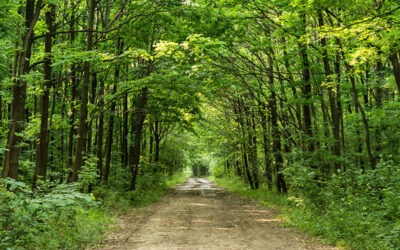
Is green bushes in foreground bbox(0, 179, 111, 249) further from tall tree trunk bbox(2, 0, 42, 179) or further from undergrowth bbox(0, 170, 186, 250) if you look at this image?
tall tree trunk bbox(2, 0, 42, 179)

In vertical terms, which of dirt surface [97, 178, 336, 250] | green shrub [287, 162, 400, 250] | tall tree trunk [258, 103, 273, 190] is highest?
tall tree trunk [258, 103, 273, 190]

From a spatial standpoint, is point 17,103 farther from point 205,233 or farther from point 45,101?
point 205,233

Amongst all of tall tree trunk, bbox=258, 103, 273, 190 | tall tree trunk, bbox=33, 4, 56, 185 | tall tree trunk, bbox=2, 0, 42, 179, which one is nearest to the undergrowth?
tall tree trunk, bbox=2, 0, 42, 179

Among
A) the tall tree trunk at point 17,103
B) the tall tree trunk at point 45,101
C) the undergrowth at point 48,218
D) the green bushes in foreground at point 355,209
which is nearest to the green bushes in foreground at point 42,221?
the undergrowth at point 48,218

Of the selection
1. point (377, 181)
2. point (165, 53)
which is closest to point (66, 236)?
point (165, 53)

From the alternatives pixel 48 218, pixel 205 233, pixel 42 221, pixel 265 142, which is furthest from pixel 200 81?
pixel 48 218

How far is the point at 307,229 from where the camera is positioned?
10859mm

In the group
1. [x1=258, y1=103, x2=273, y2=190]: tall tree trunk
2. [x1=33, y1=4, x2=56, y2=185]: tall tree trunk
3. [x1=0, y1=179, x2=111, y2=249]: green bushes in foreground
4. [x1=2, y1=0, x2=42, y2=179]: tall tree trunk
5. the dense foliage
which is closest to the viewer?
[x1=0, y1=179, x2=111, y2=249]: green bushes in foreground

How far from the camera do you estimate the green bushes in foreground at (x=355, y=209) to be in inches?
332

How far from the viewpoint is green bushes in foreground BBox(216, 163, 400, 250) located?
844cm

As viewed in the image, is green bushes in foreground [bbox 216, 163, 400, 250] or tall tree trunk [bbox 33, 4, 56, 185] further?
tall tree trunk [bbox 33, 4, 56, 185]

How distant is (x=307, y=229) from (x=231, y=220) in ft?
11.1

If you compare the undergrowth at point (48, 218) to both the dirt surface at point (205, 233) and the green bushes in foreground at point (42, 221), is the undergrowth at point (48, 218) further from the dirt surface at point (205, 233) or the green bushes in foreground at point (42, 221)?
the dirt surface at point (205, 233)

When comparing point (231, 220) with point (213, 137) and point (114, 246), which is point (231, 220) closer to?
point (114, 246)
